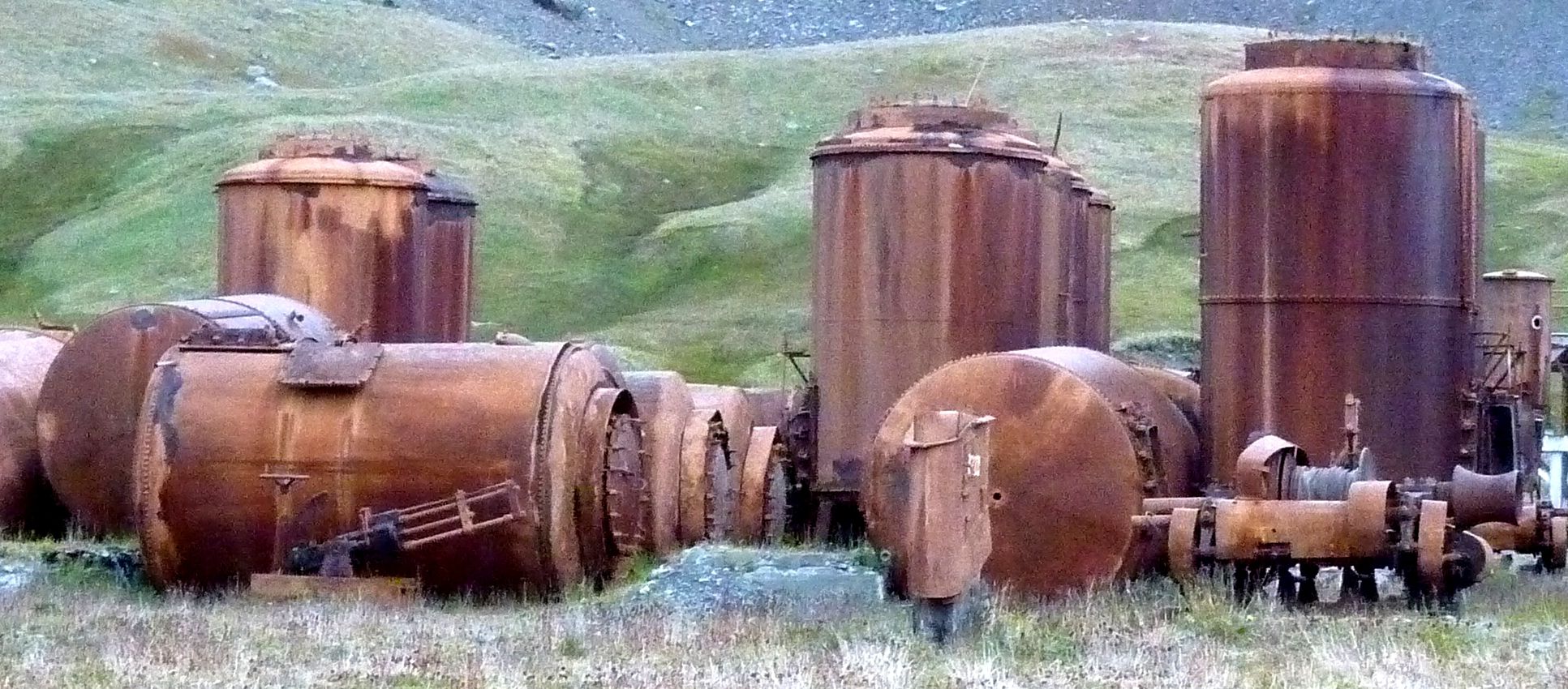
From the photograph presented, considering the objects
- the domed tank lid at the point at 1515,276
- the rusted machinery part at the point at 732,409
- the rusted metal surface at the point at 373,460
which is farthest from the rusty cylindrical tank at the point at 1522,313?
the rusted metal surface at the point at 373,460

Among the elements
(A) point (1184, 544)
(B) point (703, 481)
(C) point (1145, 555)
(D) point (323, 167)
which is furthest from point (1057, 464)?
(D) point (323, 167)

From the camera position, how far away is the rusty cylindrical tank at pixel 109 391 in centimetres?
1720

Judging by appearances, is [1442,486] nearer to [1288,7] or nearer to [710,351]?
[710,351]

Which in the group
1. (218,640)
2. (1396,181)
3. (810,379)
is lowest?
(218,640)

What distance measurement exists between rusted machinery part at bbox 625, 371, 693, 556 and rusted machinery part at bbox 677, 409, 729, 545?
4 centimetres

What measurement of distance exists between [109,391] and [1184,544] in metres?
7.86

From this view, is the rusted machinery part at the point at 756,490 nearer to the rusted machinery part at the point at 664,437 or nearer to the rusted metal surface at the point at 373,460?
the rusted machinery part at the point at 664,437

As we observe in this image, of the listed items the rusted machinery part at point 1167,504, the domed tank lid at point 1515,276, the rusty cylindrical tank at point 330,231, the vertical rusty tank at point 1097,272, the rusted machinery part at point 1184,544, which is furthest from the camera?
the vertical rusty tank at point 1097,272

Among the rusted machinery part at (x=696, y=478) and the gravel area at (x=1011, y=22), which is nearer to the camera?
the rusted machinery part at (x=696, y=478)

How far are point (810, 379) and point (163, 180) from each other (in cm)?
3034

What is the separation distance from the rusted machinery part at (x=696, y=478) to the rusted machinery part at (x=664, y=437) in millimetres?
40

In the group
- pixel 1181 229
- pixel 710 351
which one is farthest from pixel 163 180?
→ pixel 1181 229

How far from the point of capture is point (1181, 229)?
43812mm

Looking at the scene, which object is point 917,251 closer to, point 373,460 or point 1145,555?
point 1145,555
